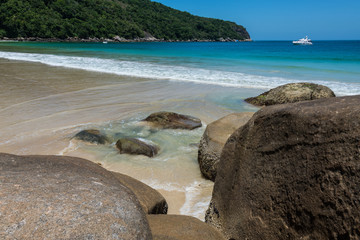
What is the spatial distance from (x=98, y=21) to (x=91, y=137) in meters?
101

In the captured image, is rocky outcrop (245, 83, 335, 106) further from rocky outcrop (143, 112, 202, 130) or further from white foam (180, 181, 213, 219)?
white foam (180, 181, 213, 219)

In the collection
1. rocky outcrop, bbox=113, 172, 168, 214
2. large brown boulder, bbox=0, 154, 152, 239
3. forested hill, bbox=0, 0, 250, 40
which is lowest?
rocky outcrop, bbox=113, 172, 168, 214

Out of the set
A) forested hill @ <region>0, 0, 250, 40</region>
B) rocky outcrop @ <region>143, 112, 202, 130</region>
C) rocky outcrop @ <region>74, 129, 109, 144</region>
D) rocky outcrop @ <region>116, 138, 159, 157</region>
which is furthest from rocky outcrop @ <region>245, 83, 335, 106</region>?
forested hill @ <region>0, 0, 250, 40</region>

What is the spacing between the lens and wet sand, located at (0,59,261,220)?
4.20 meters

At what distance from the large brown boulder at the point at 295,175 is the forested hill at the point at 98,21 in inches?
3358

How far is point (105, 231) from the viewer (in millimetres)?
1323

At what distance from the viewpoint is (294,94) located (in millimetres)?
8305

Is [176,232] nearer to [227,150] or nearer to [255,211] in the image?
[255,211]

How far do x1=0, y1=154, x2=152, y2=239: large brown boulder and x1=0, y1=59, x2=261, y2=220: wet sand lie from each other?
193cm

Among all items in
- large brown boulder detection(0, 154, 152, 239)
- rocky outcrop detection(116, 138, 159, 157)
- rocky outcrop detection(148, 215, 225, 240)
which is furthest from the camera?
rocky outcrop detection(116, 138, 159, 157)

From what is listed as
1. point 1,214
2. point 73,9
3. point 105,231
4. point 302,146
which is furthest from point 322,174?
point 73,9

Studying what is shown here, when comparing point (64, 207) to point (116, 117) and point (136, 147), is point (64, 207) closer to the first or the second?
point (136, 147)

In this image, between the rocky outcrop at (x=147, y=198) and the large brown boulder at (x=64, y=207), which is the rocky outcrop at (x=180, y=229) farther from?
the large brown boulder at (x=64, y=207)

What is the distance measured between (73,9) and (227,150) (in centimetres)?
10208
